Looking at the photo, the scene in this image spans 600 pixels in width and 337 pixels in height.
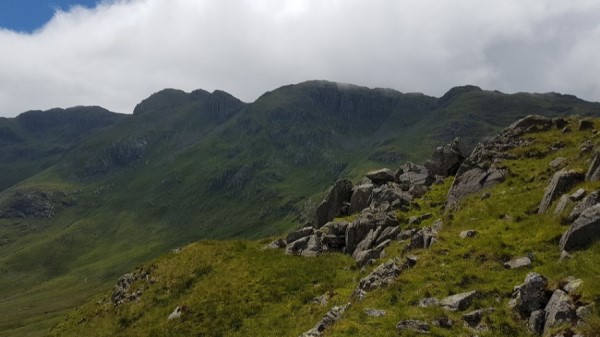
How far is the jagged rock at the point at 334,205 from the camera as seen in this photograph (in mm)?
60075

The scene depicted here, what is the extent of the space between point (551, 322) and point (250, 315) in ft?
82.1

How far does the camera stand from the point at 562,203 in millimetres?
28438

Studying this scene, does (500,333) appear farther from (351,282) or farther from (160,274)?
(160,274)

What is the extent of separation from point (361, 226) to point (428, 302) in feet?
73.4

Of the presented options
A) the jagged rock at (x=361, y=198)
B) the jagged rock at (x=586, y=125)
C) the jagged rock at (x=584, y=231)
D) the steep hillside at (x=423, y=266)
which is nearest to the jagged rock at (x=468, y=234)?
the steep hillside at (x=423, y=266)

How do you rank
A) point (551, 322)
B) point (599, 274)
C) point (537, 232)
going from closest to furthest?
point (551, 322) → point (599, 274) → point (537, 232)

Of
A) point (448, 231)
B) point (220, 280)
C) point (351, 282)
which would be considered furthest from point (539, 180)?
point (220, 280)

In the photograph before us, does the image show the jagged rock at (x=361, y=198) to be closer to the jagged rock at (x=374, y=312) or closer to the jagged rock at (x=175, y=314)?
the jagged rock at (x=175, y=314)

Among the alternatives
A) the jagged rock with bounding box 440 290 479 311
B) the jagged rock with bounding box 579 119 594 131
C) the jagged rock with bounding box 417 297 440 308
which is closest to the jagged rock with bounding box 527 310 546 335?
the jagged rock with bounding box 440 290 479 311

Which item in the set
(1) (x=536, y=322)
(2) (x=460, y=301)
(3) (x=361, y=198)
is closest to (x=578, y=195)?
(2) (x=460, y=301)

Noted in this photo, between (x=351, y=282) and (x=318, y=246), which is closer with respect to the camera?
(x=351, y=282)

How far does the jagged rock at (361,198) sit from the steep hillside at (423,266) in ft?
0.55

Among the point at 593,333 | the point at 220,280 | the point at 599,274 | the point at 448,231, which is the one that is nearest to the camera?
the point at 593,333

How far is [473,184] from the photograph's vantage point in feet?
146
